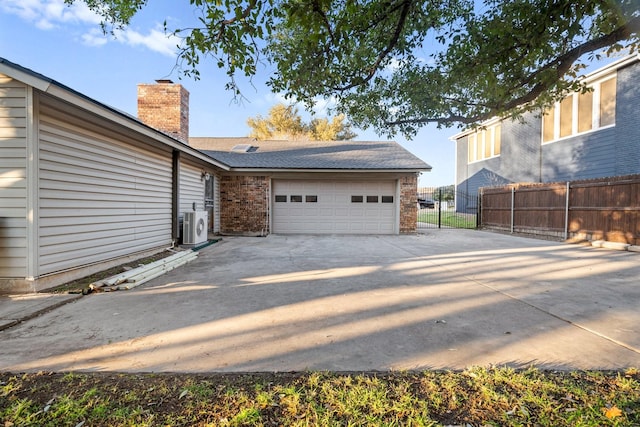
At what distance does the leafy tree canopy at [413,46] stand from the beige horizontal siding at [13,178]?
7.43ft

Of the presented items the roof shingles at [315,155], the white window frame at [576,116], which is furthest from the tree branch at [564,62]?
the white window frame at [576,116]

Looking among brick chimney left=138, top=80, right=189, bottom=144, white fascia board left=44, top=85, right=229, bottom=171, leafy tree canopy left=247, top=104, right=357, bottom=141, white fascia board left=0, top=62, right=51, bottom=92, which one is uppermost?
leafy tree canopy left=247, top=104, right=357, bottom=141

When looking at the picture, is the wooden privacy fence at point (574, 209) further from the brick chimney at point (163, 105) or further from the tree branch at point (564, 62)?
the brick chimney at point (163, 105)

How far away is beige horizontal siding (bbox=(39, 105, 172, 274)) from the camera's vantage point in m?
4.44

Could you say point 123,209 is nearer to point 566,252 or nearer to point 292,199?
point 292,199

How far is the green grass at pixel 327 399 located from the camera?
5.67 feet

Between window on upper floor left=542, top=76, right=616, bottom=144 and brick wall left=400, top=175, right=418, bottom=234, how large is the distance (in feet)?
16.6

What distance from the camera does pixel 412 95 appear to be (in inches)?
238

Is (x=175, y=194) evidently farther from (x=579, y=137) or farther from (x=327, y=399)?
(x=579, y=137)

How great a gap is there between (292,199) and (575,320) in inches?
397

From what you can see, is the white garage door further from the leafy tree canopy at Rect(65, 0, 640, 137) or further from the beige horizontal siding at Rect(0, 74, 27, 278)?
the beige horizontal siding at Rect(0, 74, 27, 278)

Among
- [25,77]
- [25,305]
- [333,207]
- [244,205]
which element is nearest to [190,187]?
[244,205]

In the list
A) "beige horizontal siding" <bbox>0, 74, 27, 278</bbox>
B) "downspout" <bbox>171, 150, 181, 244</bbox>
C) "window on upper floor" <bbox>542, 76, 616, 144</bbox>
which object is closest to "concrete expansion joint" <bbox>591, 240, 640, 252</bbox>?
"window on upper floor" <bbox>542, 76, 616, 144</bbox>

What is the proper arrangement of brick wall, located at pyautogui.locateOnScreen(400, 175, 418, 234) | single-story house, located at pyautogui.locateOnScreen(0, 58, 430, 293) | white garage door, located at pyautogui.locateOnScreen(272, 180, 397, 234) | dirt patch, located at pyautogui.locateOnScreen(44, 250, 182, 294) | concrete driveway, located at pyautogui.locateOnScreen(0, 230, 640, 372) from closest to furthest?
concrete driveway, located at pyautogui.locateOnScreen(0, 230, 640, 372) < single-story house, located at pyautogui.locateOnScreen(0, 58, 430, 293) < dirt patch, located at pyautogui.locateOnScreen(44, 250, 182, 294) < brick wall, located at pyautogui.locateOnScreen(400, 175, 418, 234) < white garage door, located at pyautogui.locateOnScreen(272, 180, 397, 234)
